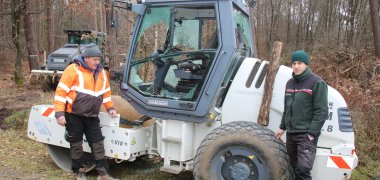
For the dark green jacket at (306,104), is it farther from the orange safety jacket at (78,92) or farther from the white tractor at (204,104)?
the orange safety jacket at (78,92)

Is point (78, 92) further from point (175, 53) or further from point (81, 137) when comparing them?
point (175, 53)

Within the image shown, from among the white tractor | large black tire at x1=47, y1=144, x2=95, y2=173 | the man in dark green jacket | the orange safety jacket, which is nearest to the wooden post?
the white tractor

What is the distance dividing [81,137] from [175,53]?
1.65 meters

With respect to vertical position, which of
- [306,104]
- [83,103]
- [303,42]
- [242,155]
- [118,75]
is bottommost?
[242,155]

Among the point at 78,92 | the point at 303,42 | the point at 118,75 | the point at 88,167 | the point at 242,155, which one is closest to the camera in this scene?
the point at 242,155

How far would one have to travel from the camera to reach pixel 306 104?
14.5 feet

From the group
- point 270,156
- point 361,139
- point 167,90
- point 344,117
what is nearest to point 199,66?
point 167,90

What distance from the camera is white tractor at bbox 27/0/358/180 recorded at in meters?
4.61

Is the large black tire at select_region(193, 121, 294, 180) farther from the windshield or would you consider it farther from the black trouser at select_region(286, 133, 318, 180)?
the windshield

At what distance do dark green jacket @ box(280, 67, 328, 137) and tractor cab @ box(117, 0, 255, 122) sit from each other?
88 cm

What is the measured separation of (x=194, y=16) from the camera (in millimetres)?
5543

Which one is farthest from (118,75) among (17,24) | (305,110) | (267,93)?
(17,24)

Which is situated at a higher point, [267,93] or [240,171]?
[267,93]

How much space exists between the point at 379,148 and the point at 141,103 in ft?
14.6
